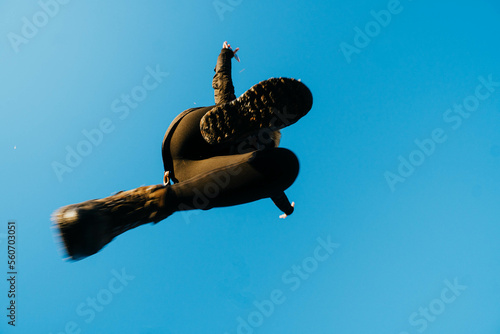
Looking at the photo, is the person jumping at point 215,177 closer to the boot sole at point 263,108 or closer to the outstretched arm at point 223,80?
the boot sole at point 263,108

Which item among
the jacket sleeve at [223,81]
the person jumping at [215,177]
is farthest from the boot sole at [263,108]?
the jacket sleeve at [223,81]

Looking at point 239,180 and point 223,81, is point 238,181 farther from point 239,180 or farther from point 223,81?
point 223,81

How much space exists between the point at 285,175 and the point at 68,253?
0.82m

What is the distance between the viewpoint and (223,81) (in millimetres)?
1884

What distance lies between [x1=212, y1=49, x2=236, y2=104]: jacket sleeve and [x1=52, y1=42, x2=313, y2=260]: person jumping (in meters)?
0.40

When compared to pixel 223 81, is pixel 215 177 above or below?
below

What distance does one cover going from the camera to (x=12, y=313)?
5.41 metres

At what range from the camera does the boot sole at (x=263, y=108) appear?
130 centimetres

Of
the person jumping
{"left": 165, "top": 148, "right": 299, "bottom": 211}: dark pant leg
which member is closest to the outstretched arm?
the person jumping

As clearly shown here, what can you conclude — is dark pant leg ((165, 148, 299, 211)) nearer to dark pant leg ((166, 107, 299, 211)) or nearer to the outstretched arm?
dark pant leg ((166, 107, 299, 211))

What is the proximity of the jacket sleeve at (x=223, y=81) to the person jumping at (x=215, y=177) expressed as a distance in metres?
0.40

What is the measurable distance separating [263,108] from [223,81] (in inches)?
27.4

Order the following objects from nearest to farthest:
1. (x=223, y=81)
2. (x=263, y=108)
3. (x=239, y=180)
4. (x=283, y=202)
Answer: (x=239, y=180), (x=263, y=108), (x=223, y=81), (x=283, y=202)

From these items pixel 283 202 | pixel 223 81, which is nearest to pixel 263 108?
pixel 223 81
